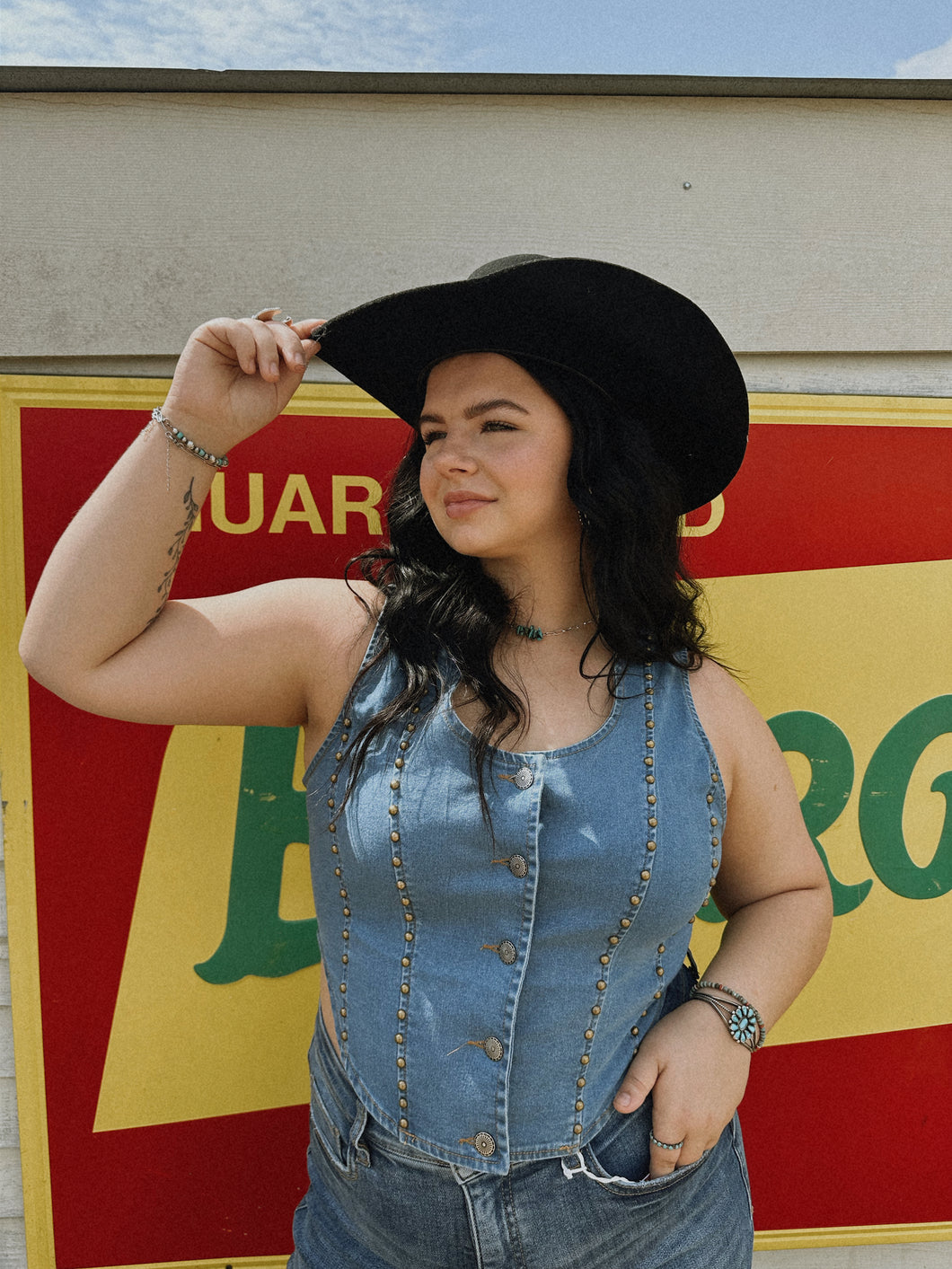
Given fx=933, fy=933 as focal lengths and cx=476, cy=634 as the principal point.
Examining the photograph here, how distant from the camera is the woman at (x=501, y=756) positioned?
1.13 metres

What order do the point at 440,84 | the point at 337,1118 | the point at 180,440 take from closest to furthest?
the point at 180,440, the point at 337,1118, the point at 440,84

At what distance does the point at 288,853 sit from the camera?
177cm

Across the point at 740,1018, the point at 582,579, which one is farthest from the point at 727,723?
the point at 740,1018

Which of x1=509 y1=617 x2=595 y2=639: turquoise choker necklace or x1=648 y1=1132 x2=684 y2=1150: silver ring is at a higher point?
x1=509 y1=617 x2=595 y2=639: turquoise choker necklace

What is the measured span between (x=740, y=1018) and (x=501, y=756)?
0.49 m

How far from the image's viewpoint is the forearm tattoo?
112cm

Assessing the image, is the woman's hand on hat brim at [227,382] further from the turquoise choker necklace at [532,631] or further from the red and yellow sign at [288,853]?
the red and yellow sign at [288,853]

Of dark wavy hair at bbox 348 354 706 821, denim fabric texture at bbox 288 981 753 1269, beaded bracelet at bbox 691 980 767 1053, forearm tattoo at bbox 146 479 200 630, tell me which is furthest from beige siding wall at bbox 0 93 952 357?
denim fabric texture at bbox 288 981 753 1269

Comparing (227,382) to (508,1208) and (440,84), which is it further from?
(508,1208)

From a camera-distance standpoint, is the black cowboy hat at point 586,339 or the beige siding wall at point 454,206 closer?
the black cowboy hat at point 586,339

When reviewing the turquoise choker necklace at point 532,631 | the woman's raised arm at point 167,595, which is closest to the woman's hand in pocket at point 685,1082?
the turquoise choker necklace at point 532,631

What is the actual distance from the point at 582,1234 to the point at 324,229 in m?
1.61

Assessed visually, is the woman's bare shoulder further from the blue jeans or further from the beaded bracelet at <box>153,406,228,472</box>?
the beaded bracelet at <box>153,406,228,472</box>

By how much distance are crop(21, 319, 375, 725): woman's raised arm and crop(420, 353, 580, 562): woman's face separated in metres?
0.21
